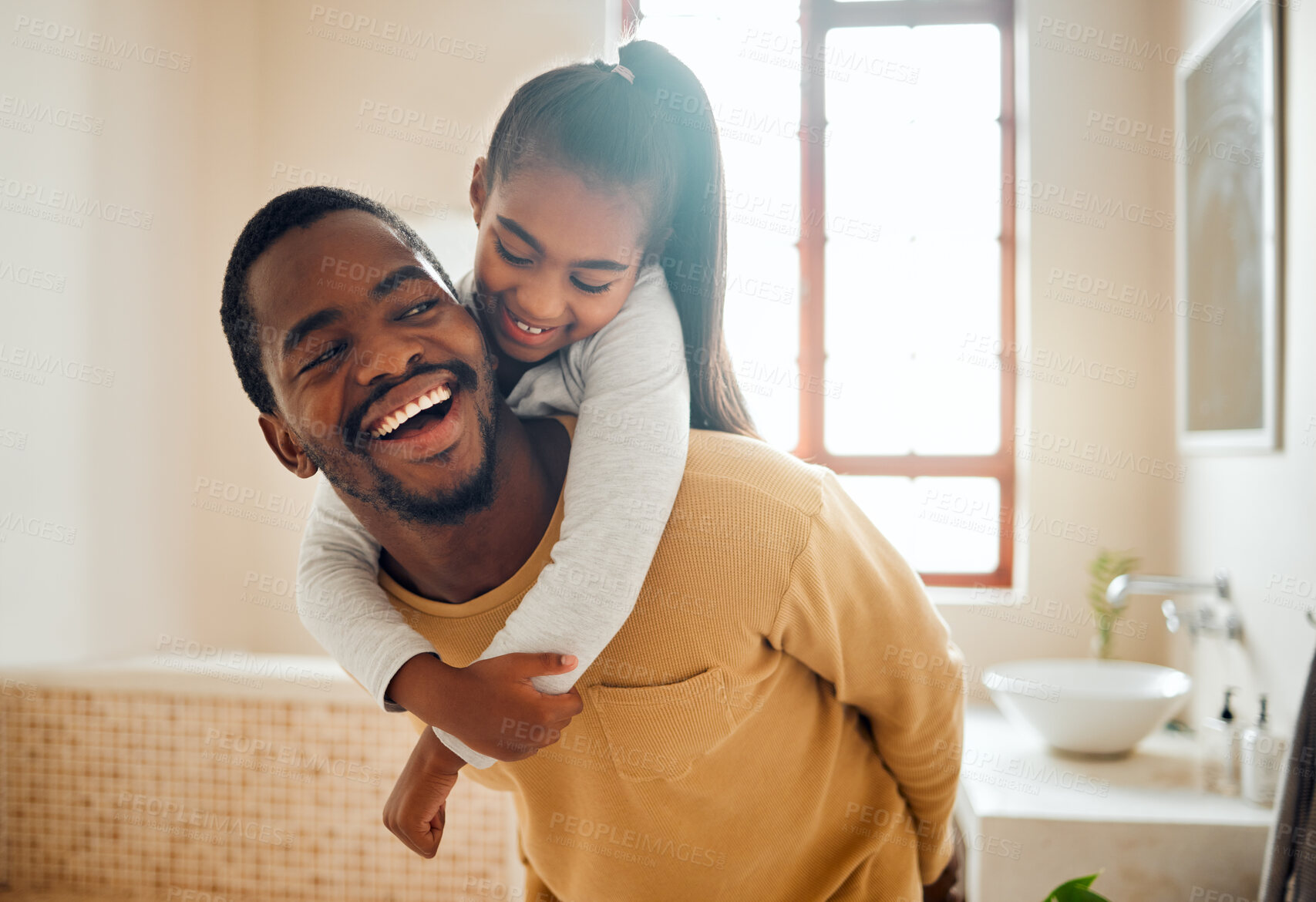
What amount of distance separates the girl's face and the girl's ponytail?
0.16 ft

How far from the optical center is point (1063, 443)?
9.04 ft

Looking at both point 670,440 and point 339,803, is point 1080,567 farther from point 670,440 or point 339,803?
point 670,440

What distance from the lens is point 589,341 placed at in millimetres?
802

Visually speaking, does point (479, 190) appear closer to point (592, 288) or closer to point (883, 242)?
point (592, 288)

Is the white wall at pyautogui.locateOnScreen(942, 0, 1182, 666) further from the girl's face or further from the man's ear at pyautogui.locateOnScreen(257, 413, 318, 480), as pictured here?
the man's ear at pyautogui.locateOnScreen(257, 413, 318, 480)

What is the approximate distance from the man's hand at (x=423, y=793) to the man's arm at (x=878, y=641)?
299mm

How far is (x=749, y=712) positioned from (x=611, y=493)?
29cm

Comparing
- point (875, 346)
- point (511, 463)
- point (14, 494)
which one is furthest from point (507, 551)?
point (875, 346)

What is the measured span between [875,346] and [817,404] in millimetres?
292

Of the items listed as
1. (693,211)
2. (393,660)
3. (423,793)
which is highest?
(693,211)

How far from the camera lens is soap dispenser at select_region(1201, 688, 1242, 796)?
1.80 meters

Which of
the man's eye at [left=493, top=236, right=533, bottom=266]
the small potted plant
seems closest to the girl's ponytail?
the man's eye at [left=493, top=236, right=533, bottom=266]

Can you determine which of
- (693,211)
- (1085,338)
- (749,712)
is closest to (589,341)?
(693,211)

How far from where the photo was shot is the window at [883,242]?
9.88 feet
